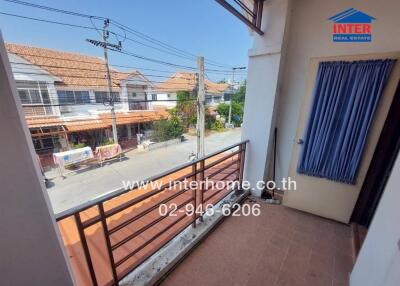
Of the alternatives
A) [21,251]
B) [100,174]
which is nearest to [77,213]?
[21,251]

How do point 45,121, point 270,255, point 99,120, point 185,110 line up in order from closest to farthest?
point 270,255 < point 45,121 < point 99,120 < point 185,110

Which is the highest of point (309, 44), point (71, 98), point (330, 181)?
point (309, 44)

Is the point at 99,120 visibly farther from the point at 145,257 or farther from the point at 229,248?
the point at 229,248

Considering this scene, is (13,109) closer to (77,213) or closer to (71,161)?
(77,213)

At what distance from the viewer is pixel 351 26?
167 cm

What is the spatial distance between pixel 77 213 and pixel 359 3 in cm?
275

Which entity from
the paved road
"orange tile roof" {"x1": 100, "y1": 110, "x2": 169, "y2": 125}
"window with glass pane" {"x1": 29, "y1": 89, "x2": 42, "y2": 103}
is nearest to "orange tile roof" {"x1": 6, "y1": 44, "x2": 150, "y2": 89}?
"window with glass pane" {"x1": 29, "y1": 89, "x2": 42, "y2": 103}

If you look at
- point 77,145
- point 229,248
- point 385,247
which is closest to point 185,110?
point 77,145

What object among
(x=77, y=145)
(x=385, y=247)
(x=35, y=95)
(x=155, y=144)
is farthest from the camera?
(x=155, y=144)

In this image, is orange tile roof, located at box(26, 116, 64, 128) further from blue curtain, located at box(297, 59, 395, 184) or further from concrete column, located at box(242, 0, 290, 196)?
blue curtain, located at box(297, 59, 395, 184)

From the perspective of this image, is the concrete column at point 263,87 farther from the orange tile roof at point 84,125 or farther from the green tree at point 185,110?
the green tree at point 185,110

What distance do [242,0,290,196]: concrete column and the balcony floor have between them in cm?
67

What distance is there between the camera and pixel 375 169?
1730 millimetres

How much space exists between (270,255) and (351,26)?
2.28 meters
